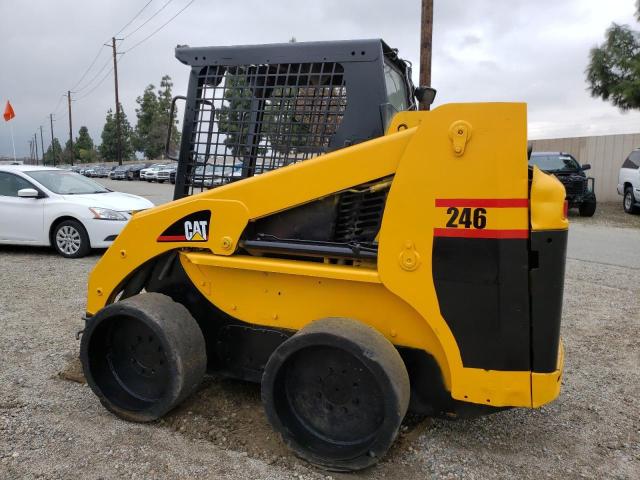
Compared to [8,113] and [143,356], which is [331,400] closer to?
[143,356]

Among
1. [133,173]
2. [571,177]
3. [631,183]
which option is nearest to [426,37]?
[571,177]

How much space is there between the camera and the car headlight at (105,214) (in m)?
8.15

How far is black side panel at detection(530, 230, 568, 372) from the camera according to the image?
2.36 m

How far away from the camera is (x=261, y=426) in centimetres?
315

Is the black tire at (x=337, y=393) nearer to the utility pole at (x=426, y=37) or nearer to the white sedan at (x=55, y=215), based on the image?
the white sedan at (x=55, y=215)

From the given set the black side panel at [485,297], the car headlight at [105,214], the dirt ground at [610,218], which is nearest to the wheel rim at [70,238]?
the car headlight at [105,214]

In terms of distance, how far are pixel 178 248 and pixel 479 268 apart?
171cm

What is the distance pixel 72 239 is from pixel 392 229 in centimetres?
695

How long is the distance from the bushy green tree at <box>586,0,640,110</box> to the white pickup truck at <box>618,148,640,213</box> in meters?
2.60

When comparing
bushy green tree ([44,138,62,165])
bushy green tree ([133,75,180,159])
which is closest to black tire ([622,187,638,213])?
bushy green tree ([133,75,180,159])

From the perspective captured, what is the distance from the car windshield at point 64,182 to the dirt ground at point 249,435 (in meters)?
4.82

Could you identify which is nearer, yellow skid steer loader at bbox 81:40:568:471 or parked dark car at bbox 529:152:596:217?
yellow skid steer loader at bbox 81:40:568:471

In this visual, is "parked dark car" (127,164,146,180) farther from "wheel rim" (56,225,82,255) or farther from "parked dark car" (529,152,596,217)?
"wheel rim" (56,225,82,255)

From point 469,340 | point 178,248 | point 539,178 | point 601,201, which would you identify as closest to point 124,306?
point 178,248
